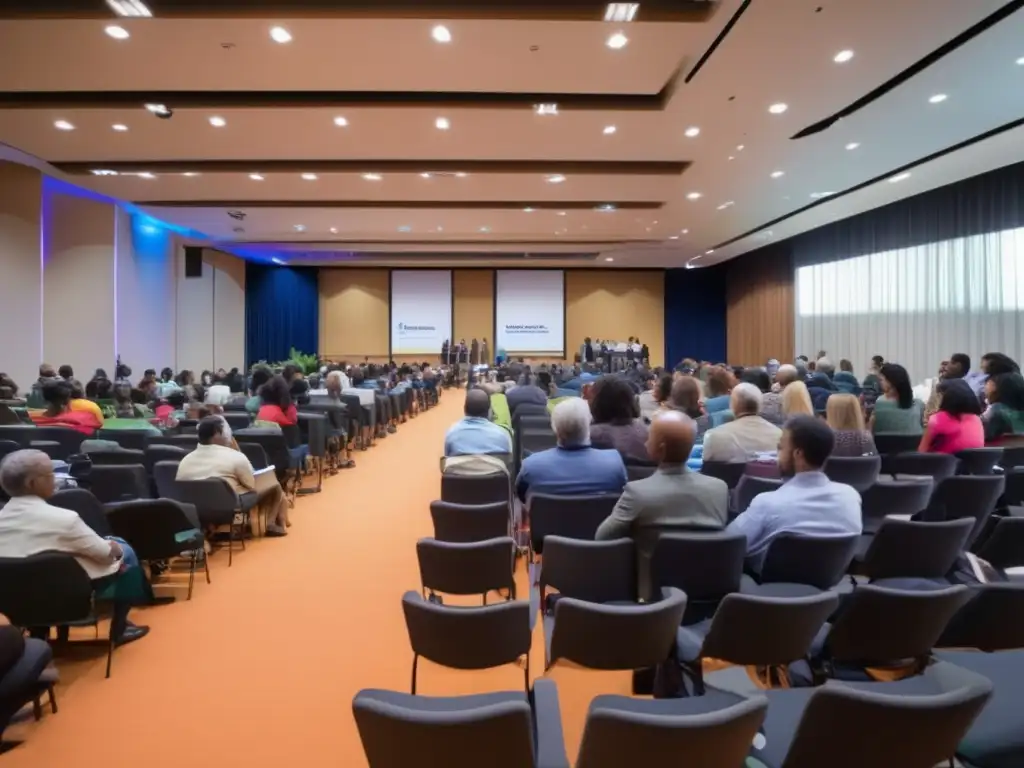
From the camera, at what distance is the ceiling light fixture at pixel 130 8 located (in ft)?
21.5

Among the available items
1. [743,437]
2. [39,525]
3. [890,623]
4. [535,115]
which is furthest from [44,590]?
[535,115]

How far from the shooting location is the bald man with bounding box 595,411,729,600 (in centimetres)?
302

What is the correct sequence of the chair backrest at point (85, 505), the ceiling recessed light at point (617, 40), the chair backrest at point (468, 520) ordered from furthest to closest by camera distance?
the ceiling recessed light at point (617, 40), the chair backrest at point (468, 520), the chair backrest at point (85, 505)

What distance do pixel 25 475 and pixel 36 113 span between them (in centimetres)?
876

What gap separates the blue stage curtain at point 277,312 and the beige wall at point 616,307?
994cm

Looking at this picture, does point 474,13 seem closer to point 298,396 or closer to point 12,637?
point 298,396

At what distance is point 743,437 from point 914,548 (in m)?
1.68

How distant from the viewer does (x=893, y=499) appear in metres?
4.18

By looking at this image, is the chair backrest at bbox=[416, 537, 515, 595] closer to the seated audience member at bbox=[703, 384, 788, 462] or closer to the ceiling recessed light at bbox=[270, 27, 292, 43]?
the seated audience member at bbox=[703, 384, 788, 462]

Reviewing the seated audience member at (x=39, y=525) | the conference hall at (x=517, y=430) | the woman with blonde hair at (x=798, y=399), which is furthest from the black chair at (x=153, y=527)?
the woman with blonde hair at (x=798, y=399)

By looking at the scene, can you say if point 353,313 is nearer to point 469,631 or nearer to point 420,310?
point 420,310

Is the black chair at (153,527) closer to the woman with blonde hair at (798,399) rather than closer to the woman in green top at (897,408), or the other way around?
the woman with blonde hair at (798,399)

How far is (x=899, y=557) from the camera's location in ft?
10.5

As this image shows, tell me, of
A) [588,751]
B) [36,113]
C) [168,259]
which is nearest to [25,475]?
[588,751]
